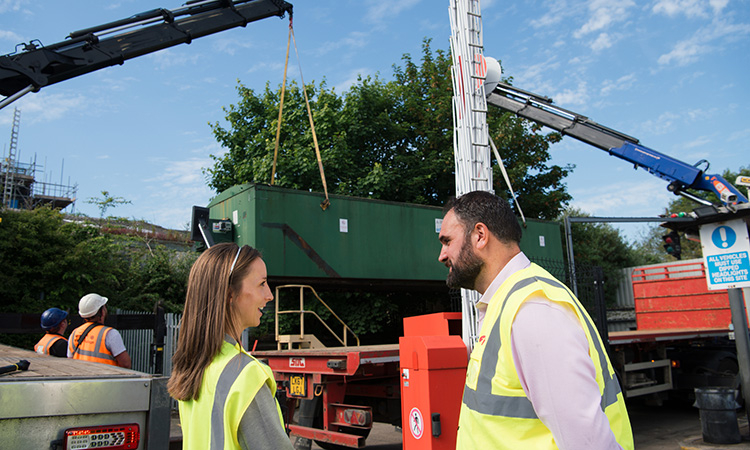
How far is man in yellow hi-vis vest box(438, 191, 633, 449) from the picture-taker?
4.41ft

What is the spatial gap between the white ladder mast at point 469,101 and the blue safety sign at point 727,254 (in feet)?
13.8

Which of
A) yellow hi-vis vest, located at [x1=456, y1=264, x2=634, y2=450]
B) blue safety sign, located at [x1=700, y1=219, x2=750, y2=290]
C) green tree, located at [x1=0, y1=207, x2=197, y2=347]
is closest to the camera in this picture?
yellow hi-vis vest, located at [x1=456, y1=264, x2=634, y2=450]

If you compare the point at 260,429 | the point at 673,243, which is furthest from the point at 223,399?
the point at 673,243

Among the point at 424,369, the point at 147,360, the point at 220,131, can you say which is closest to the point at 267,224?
the point at 147,360

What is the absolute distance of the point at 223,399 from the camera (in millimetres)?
1514

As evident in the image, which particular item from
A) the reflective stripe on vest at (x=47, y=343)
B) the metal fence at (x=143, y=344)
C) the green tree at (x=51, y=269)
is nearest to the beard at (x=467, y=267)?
the reflective stripe on vest at (x=47, y=343)

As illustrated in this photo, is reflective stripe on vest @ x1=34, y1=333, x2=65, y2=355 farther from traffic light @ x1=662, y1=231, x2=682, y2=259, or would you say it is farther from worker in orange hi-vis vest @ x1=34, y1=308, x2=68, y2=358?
traffic light @ x1=662, y1=231, x2=682, y2=259

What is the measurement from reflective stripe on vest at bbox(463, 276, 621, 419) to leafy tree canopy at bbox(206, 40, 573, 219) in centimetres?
1508

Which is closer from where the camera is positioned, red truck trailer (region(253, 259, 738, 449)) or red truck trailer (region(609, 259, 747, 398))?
red truck trailer (region(253, 259, 738, 449))

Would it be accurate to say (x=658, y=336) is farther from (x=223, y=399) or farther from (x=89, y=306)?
(x=223, y=399)

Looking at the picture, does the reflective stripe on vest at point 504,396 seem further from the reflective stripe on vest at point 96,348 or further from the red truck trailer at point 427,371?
the reflective stripe on vest at point 96,348

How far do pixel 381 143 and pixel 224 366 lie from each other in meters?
18.3

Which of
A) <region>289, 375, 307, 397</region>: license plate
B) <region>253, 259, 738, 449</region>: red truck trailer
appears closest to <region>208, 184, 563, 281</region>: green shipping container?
<region>253, 259, 738, 449</region>: red truck trailer

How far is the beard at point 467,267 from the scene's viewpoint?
190 cm
